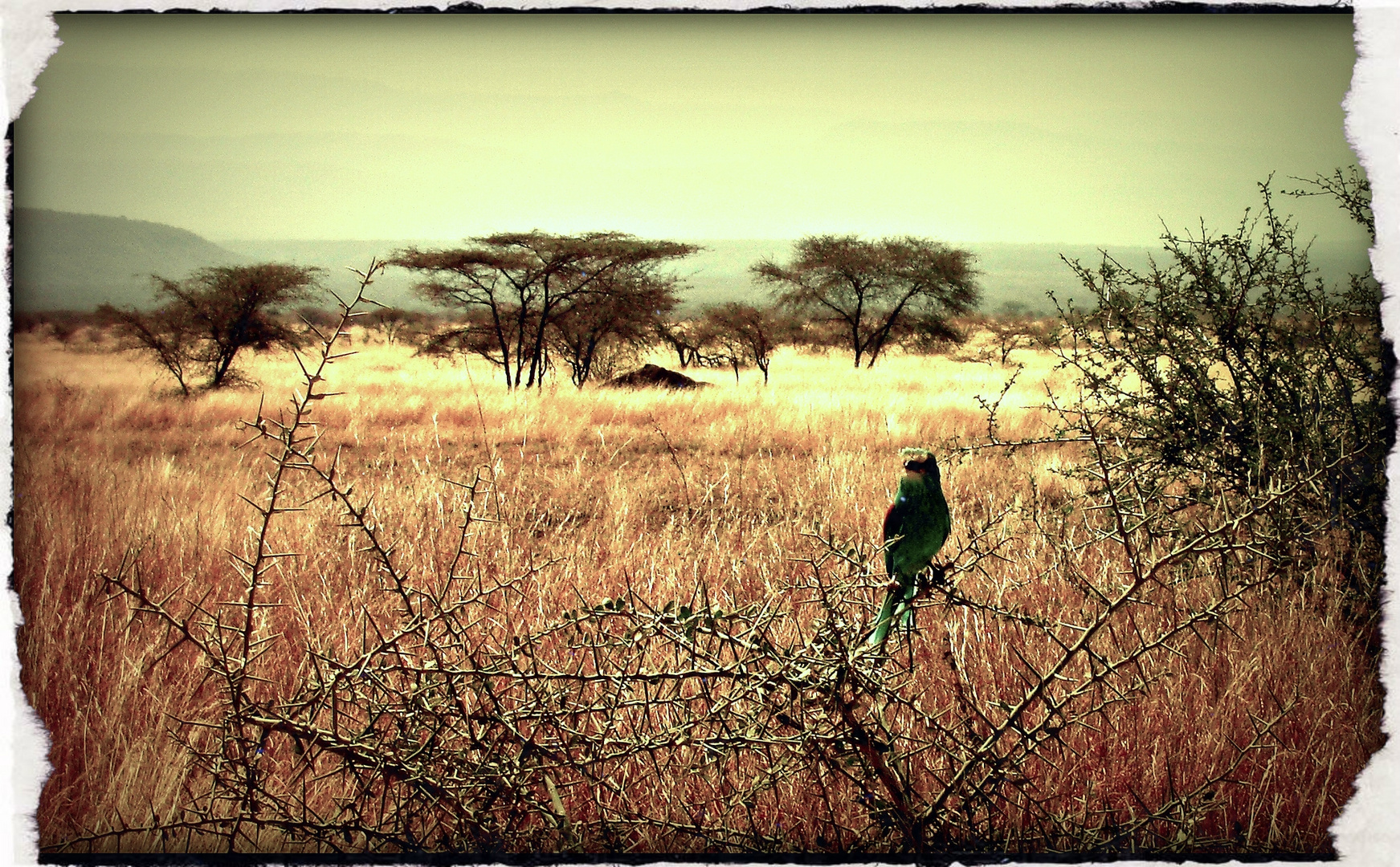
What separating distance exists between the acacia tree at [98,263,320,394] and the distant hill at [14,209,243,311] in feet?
0.31

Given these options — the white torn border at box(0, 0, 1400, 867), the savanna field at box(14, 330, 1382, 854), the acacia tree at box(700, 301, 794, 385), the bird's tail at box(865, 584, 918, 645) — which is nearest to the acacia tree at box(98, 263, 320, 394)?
the savanna field at box(14, 330, 1382, 854)

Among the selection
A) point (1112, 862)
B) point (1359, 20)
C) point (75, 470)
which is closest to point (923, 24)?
point (1359, 20)

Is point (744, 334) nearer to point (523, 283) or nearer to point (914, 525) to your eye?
point (523, 283)

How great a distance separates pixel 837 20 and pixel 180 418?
2.85 metres

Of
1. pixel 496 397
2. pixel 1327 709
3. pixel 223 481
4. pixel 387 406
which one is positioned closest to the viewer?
pixel 1327 709

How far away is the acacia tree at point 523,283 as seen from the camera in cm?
512

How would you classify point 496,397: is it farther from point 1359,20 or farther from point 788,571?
point 1359,20

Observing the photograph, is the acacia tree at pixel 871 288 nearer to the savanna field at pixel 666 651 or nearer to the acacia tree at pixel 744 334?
the acacia tree at pixel 744 334

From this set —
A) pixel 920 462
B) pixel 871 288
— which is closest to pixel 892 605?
pixel 920 462

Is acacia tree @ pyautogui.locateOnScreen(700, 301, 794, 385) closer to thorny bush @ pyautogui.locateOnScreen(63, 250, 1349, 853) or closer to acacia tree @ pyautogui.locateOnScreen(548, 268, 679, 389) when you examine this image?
acacia tree @ pyautogui.locateOnScreen(548, 268, 679, 389)

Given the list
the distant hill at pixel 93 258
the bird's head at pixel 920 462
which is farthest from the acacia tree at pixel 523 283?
the bird's head at pixel 920 462

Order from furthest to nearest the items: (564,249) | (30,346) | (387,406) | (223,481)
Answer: (564,249) < (387,406) < (223,481) < (30,346)

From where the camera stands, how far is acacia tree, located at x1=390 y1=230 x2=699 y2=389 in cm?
512

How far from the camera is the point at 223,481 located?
325 cm
